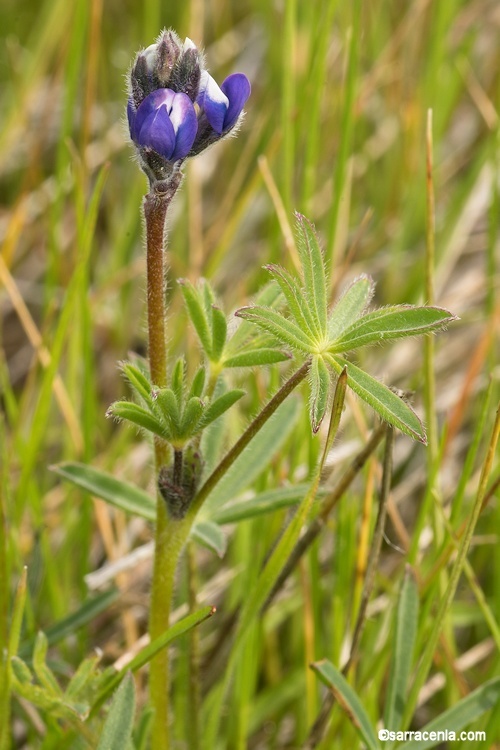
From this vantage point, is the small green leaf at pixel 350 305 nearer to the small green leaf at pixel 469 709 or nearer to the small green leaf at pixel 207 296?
the small green leaf at pixel 207 296

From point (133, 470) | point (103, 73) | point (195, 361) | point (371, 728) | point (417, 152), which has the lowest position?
point (371, 728)

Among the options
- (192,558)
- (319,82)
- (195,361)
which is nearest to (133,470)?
(195,361)

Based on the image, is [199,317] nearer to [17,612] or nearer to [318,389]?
[318,389]

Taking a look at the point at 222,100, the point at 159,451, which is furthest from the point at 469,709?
the point at 222,100

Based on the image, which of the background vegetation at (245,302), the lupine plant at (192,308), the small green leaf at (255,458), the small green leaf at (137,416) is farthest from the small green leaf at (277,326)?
the small green leaf at (255,458)

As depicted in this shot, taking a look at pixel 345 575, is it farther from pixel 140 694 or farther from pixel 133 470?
pixel 133 470

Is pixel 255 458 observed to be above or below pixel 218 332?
below
